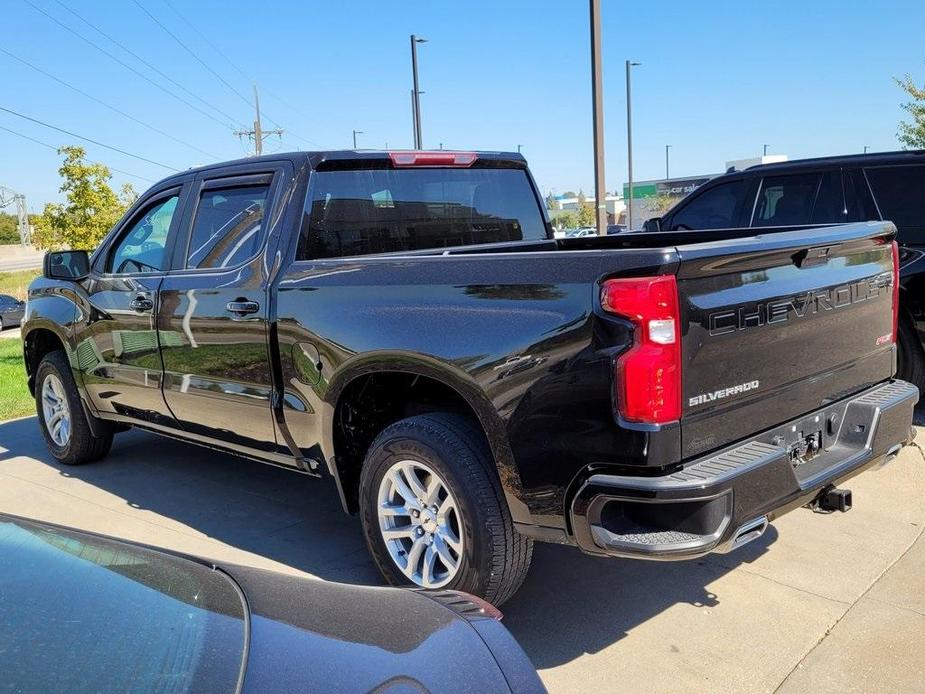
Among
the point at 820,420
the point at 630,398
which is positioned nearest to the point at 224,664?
the point at 630,398

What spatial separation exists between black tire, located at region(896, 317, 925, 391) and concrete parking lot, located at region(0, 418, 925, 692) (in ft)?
2.88

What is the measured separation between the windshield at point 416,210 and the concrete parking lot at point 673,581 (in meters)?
1.62

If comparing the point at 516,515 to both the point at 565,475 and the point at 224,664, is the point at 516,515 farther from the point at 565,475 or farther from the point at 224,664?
the point at 224,664

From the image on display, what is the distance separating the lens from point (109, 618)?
165 cm

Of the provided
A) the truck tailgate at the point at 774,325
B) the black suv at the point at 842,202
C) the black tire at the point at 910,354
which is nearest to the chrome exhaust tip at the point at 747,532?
the truck tailgate at the point at 774,325

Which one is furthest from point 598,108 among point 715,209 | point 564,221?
point 564,221

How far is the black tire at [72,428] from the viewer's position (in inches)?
235

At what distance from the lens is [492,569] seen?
3.19 meters

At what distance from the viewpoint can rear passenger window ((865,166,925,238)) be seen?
20.1 ft

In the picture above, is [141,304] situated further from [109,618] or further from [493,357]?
[109,618]

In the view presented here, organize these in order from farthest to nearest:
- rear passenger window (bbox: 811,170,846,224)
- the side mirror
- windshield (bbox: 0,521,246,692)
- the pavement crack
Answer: rear passenger window (bbox: 811,170,846,224) → the side mirror → the pavement crack → windshield (bbox: 0,521,246,692)

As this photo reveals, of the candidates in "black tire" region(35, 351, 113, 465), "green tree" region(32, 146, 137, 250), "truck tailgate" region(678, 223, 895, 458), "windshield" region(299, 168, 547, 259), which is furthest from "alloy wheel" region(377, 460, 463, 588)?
"green tree" region(32, 146, 137, 250)

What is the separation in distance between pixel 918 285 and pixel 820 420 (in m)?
3.30

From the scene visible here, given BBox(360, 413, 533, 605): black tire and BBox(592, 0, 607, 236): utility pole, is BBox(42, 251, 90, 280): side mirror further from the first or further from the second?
BBox(592, 0, 607, 236): utility pole
